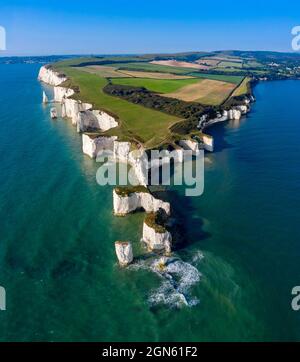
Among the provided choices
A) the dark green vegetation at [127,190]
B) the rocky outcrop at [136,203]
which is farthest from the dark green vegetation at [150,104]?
the rocky outcrop at [136,203]

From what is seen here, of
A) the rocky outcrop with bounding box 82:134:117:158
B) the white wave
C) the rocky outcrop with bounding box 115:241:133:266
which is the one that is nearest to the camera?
the white wave

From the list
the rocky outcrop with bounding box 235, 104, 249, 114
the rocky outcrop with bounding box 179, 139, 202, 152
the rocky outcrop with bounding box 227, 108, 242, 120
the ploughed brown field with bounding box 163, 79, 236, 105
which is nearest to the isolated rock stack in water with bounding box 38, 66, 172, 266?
the rocky outcrop with bounding box 179, 139, 202, 152

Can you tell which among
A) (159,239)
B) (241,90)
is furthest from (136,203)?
(241,90)

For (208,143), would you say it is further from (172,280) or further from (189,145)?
(172,280)

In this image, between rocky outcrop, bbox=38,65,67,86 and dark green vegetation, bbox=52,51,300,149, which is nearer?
dark green vegetation, bbox=52,51,300,149

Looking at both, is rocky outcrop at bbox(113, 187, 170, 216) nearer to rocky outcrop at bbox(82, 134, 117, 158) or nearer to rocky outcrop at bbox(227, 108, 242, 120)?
rocky outcrop at bbox(82, 134, 117, 158)

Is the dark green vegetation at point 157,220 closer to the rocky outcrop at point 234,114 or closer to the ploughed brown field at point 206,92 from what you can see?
the rocky outcrop at point 234,114
